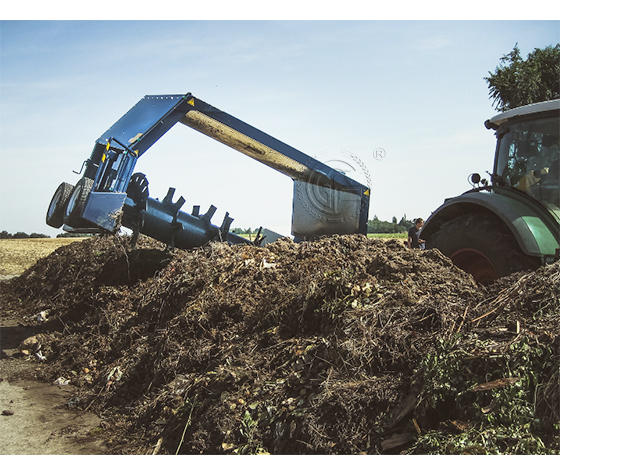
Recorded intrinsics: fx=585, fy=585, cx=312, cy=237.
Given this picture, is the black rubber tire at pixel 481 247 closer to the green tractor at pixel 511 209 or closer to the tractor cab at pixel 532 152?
the green tractor at pixel 511 209

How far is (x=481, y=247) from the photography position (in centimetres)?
513

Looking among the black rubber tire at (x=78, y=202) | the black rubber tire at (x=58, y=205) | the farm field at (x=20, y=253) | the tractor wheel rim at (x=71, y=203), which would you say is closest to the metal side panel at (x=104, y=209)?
the black rubber tire at (x=78, y=202)

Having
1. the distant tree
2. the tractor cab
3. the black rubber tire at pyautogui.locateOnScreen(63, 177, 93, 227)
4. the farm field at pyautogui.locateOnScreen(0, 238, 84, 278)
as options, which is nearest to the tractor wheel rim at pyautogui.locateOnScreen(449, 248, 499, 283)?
the tractor cab

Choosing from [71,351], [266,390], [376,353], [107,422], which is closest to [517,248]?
[376,353]

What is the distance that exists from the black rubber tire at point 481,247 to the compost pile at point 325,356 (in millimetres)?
297

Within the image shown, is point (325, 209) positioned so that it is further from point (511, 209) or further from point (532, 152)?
point (511, 209)

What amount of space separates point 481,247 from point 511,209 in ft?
1.37

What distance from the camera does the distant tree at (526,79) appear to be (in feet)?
47.6

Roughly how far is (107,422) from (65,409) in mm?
533

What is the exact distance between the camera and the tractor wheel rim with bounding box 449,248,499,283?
16.9 feet

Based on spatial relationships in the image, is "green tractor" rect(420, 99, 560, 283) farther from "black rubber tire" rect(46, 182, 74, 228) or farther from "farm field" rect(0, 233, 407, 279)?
"farm field" rect(0, 233, 407, 279)

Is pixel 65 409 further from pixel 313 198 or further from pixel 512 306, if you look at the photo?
pixel 313 198

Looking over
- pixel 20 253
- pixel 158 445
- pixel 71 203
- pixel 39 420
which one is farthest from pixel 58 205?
pixel 20 253
